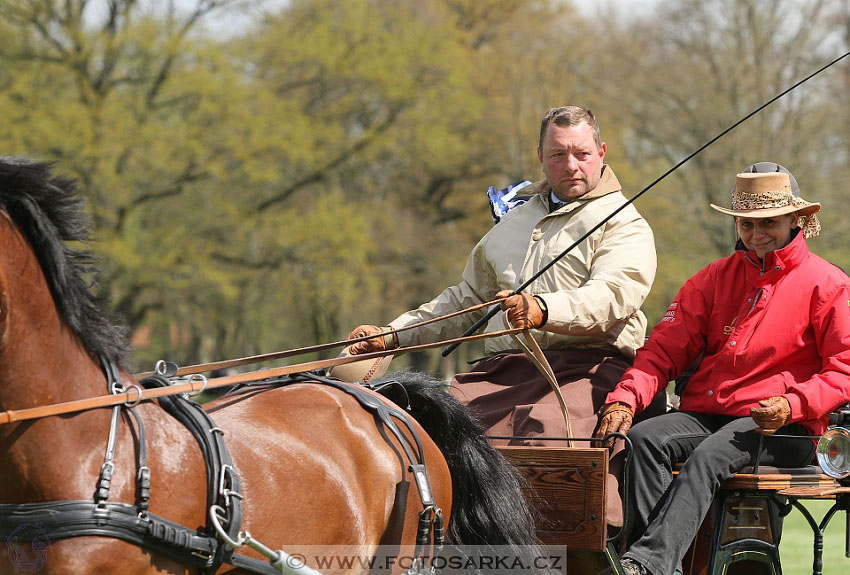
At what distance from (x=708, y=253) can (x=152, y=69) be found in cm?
1236

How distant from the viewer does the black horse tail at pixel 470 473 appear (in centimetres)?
360

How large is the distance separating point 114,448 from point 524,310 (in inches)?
63.2

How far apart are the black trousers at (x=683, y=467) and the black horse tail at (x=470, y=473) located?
46 centimetres

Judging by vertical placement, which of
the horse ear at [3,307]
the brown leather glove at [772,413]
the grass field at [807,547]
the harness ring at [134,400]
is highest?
the horse ear at [3,307]

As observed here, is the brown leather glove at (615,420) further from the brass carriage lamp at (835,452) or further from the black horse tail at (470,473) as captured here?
the brass carriage lamp at (835,452)

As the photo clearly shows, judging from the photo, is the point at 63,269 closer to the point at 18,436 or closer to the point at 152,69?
the point at 18,436

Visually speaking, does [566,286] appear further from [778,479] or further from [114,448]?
[114,448]

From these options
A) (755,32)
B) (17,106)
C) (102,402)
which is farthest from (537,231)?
(755,32)

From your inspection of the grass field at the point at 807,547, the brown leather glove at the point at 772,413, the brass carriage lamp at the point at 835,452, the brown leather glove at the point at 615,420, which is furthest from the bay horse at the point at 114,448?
the grass field at the point at 807,547

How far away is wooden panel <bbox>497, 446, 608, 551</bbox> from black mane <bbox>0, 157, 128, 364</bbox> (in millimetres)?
1648

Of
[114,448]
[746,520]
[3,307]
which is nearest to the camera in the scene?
[3,307]

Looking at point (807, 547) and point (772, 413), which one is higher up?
point (772, 413)

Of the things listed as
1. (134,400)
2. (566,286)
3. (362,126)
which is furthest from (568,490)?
(362,126)

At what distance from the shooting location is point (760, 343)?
157 inches
